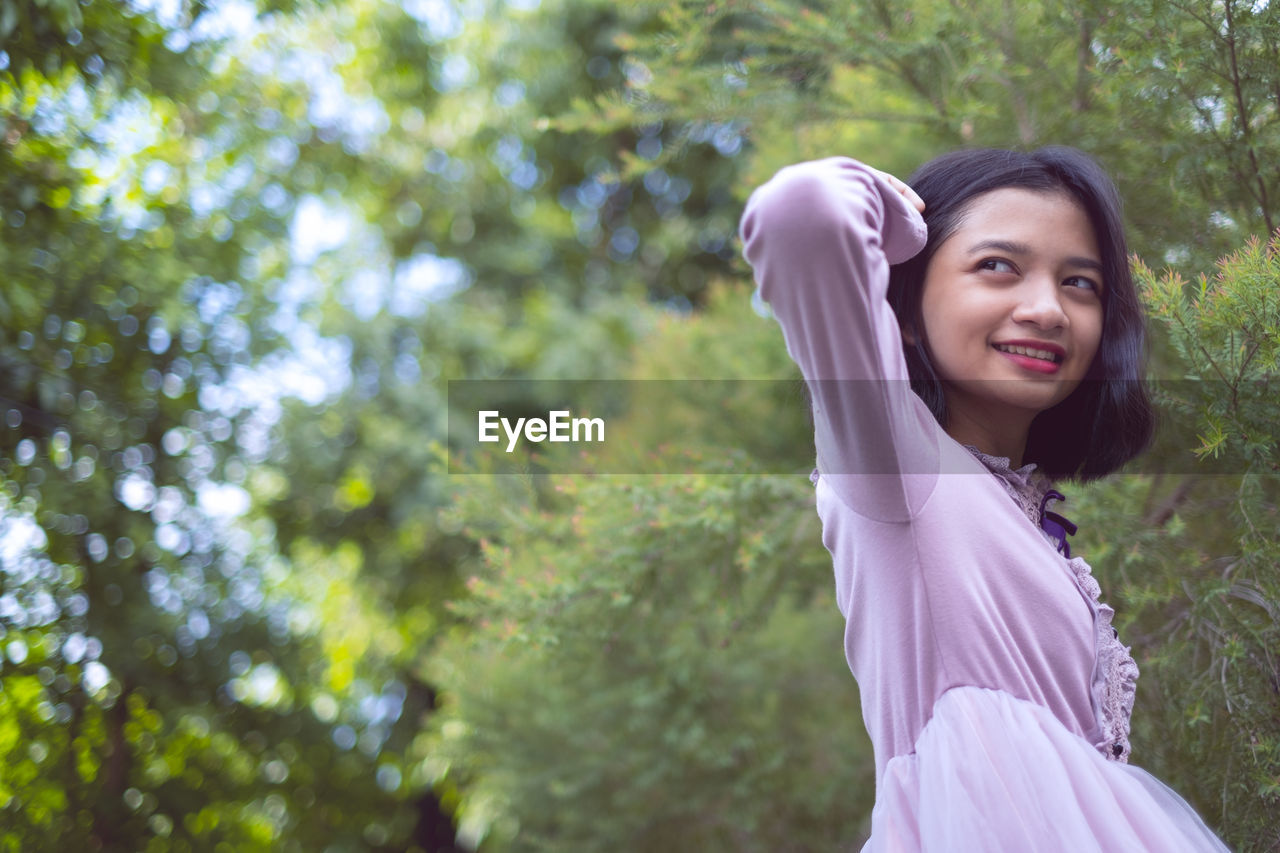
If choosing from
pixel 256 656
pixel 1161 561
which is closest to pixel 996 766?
pixel 1161 561

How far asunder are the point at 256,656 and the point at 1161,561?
3319mm

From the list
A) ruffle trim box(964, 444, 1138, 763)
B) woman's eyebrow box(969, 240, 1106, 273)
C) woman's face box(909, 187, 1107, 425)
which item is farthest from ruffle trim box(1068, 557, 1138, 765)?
woman's eyebrow box(969, 240, 1106, 273)

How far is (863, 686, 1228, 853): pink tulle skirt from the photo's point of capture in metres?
0.86

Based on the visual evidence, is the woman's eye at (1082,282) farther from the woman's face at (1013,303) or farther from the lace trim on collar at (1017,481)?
the lace trim on collar at (1017,481)

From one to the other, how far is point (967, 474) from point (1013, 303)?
0.61 feet

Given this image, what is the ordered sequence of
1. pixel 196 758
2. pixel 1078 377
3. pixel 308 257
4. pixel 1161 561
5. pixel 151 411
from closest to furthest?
pixel 1078 377, pixel 1161 561, pixel 151 411, pixel 196 758, pixel 308 257

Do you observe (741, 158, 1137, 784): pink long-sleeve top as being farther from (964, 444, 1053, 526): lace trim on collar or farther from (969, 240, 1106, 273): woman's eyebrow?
(969, 240, 1106, 273): woman's eyebrow

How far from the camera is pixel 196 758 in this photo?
3770 millimetres

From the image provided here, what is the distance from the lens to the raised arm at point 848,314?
774 millimetres

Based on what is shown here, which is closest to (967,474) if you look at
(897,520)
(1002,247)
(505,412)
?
(897,520)

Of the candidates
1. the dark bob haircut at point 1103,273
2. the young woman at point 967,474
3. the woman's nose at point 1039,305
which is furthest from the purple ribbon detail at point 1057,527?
the woman's nose at point 1039,305

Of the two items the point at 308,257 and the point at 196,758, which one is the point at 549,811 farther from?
the point at 308,257

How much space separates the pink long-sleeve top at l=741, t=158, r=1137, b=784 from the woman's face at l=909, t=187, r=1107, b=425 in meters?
0.09

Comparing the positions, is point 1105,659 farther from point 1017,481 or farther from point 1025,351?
point 1025,351
